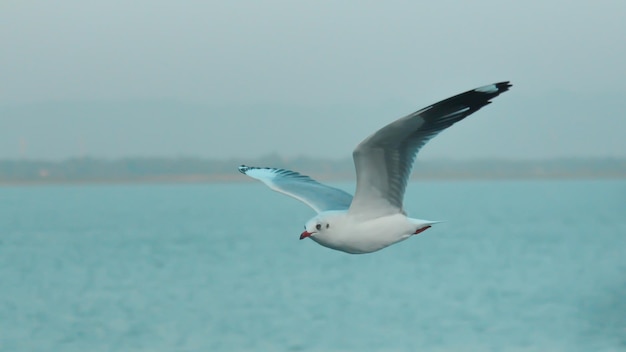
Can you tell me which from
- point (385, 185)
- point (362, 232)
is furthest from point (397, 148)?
point (362, 232)

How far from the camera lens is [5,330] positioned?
31.8 m

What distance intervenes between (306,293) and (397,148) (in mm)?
30280

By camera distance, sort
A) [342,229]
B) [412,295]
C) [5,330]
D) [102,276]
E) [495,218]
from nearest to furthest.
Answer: [342,229]
[5,330]
[412,295]
[102,276]
[495,218]

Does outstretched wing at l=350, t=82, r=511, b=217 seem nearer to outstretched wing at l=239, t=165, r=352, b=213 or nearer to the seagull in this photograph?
the seagull

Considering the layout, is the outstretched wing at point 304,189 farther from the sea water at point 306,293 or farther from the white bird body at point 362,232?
the sea water at point 306,293

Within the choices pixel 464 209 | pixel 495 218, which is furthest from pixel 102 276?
pixel 464 209

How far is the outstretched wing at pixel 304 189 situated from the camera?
12.1 meters

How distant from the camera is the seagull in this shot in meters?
10.2

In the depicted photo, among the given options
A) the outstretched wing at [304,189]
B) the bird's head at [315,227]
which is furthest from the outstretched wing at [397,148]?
the outstretched wing at [304,189]

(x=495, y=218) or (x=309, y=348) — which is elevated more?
(x=495, y=218)

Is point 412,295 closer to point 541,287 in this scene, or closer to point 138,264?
point 541,287

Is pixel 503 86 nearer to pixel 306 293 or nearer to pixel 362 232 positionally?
pixel 362 232

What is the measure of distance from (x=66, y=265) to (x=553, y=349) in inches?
1234

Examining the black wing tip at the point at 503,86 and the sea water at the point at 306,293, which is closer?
the black wing tip at the point at 503,86
